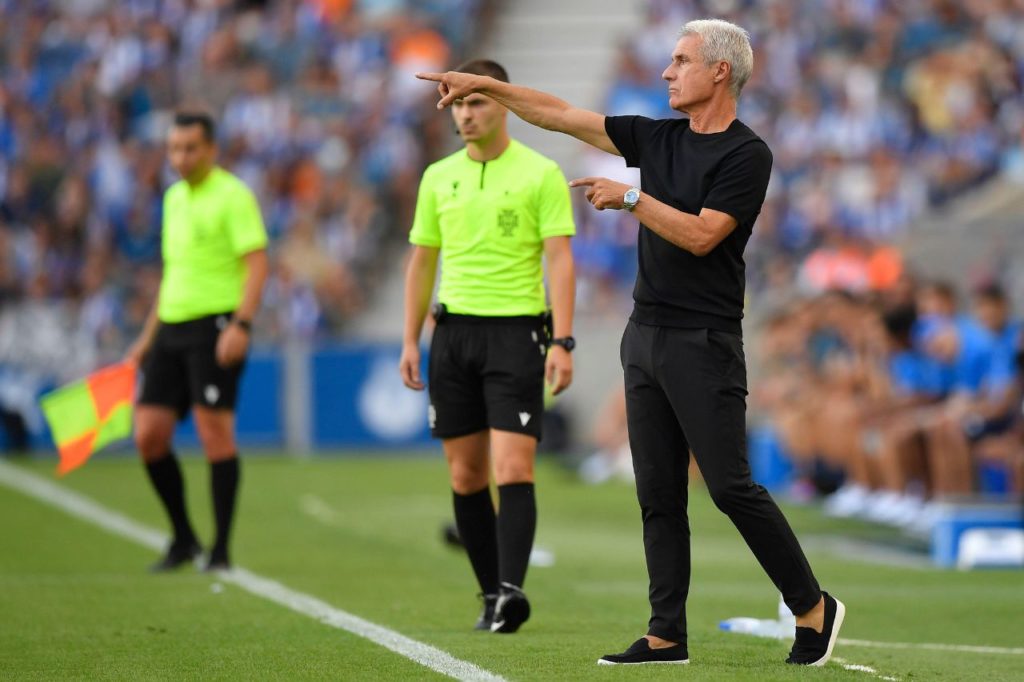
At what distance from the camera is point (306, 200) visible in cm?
2542

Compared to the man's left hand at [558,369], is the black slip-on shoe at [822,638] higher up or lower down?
lower down

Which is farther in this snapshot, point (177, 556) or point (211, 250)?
point (177, 556)

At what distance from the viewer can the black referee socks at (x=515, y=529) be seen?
7.38 meters

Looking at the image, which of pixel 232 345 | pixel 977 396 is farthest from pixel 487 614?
pixel 977 396

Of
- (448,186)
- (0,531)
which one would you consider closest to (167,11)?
(0,531)

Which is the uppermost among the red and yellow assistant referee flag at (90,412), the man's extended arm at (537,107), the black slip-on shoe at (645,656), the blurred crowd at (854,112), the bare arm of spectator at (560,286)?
the blurred crowd at (854,112)

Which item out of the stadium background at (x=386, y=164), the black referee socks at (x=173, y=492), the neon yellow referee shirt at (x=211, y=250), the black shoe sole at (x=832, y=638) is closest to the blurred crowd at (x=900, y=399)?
the stadium background at (x=386, y=164)

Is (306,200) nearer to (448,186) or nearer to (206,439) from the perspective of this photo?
(206,439)

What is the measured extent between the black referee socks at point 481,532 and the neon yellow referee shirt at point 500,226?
83 cm

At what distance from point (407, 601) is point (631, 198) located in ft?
10.8

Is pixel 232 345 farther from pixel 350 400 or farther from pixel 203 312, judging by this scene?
pixel 350 400

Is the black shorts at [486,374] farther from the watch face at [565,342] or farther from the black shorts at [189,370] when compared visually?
the black shorts at [189,370]

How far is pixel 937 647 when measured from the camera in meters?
7.52

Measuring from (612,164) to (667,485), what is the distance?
18.1 meters
